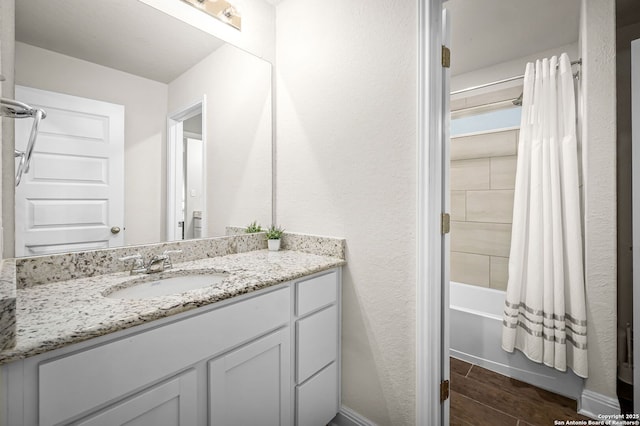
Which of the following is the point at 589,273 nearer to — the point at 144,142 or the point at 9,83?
the point at 144,142

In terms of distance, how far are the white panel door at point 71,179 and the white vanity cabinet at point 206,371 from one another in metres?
0.64

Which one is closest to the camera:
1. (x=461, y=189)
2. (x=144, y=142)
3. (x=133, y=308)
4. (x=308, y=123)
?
(x=133, y=308)

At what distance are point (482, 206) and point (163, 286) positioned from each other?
2.67 metres

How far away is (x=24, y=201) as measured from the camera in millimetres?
1031

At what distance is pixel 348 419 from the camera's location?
4.84 ft

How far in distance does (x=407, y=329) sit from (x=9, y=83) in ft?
5.93

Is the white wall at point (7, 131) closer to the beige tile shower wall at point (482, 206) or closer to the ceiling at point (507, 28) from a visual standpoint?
the ceiling at point (507, 28)

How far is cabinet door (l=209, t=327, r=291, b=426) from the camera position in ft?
3.13

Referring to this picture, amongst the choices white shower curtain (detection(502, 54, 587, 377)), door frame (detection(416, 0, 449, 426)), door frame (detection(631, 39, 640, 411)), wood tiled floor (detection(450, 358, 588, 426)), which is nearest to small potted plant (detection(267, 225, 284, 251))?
door frame (detection(416, 0, 449, 426))

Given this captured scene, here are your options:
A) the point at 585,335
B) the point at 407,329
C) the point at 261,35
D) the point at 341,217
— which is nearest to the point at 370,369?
the point at 407,329

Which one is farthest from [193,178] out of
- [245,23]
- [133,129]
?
[245,23]

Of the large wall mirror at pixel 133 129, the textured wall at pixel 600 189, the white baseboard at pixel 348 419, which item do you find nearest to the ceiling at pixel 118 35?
the large wall mirror at pixel 133 129

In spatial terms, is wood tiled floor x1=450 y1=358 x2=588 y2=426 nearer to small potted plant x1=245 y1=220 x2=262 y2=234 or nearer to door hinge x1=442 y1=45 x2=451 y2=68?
small potted plant x1=245 y1=220 x2=262 y2=234

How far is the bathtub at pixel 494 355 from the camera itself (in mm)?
1716
